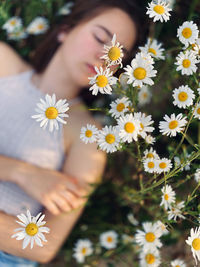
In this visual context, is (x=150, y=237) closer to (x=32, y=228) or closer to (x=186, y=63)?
(x=32, y=228)

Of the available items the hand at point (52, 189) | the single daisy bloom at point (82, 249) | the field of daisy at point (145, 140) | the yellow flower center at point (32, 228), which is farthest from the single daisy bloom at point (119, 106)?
the single daisy bloom at point (82, 249)

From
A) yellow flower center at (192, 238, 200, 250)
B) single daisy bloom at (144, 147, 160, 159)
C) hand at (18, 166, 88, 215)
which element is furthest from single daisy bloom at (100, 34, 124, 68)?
hand at (18, 166, 88, 215)

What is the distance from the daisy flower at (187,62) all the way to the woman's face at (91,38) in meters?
0.29

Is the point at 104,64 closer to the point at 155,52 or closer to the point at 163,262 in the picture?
the point at 155,52

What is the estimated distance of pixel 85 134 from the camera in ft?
2.31

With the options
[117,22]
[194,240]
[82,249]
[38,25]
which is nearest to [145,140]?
[194,240]

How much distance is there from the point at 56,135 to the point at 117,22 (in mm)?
473

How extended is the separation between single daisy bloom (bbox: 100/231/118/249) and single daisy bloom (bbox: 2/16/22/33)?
1012 millimetres

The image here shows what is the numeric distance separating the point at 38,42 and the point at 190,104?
1.08 meters

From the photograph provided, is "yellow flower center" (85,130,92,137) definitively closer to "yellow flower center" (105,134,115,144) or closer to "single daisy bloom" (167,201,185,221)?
"yellow flower center" (105,134,115,144)

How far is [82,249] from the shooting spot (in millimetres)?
1244

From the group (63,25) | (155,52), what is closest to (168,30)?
(63,25)

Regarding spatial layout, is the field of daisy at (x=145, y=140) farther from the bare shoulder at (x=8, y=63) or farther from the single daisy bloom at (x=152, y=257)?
the bare shoulder at (x=8, y=63)

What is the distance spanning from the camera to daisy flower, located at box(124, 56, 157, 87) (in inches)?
24.1
